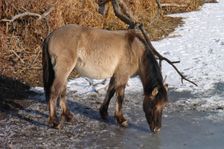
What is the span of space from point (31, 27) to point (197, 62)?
150 inches

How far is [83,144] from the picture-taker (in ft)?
22.8

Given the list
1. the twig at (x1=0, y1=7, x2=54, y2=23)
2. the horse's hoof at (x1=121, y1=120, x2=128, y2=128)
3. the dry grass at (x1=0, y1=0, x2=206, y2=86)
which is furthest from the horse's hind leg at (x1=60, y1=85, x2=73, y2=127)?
the twig at (x1=0, y1=7, x2=54, y2=23)

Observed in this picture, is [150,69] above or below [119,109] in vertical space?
above

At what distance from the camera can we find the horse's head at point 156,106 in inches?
289

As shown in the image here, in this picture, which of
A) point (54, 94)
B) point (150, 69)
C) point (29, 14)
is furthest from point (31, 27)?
point (150, 69)

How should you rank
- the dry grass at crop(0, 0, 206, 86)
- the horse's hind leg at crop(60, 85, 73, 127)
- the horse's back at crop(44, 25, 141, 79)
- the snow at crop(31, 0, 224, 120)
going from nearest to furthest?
1. the horse's back at crop(44, 25, 141, 79)
2. the horse's hind leg at crop(60, 85, 73, 127)
3. the snow at crop(31, 0, 224, 120)
4. the dry grass at crop(0, 0, 206, 86)

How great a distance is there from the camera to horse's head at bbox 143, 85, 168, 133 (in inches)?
289

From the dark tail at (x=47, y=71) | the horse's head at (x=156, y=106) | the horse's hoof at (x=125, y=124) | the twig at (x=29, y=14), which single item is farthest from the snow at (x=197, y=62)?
the twig at (x=29, y=14)

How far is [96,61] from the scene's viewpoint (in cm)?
793

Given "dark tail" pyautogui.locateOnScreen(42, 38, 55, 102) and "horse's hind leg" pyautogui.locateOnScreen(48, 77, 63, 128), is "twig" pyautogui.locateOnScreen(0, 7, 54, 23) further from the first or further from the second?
"horse's hind leg" pyautogui.locateOnScreen(48, 77, 63, 128)

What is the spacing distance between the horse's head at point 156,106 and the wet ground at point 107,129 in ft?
0.50

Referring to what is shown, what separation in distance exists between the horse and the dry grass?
2.35 metres

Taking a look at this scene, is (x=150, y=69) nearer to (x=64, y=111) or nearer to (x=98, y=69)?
(x=98, y=69)

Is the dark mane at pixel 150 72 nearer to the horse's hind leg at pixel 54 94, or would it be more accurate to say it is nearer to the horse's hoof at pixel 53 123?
the horse's hind leg at pixel 54 94
